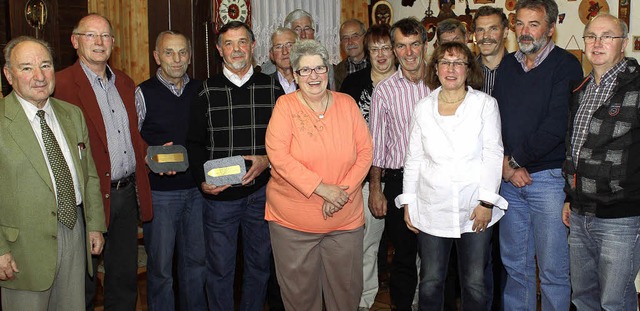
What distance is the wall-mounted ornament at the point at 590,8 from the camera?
223 inches

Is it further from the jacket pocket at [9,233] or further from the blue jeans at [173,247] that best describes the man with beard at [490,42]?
the jacket pocket at [9,233]

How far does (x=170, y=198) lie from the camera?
140 inches

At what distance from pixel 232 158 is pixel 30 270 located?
42.7 inches

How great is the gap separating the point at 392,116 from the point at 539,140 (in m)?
0.80

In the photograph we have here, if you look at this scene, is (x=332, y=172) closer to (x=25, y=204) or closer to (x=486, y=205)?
(x=486, y=205)

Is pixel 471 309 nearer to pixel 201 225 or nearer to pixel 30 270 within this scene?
pixel 201 225

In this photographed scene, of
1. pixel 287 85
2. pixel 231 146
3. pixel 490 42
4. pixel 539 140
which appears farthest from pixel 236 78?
pixel 539 140

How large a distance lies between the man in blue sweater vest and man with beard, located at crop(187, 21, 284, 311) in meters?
0.14

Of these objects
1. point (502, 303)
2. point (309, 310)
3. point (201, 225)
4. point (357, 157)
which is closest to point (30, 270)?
point (201, 225)

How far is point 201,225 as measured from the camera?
3.63 m

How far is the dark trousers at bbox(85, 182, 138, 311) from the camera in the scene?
134 inches

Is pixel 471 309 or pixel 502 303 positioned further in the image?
pixel 502 303

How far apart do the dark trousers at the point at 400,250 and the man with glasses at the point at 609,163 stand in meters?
0.92

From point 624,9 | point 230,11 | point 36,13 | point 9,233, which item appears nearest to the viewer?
point 9,233
